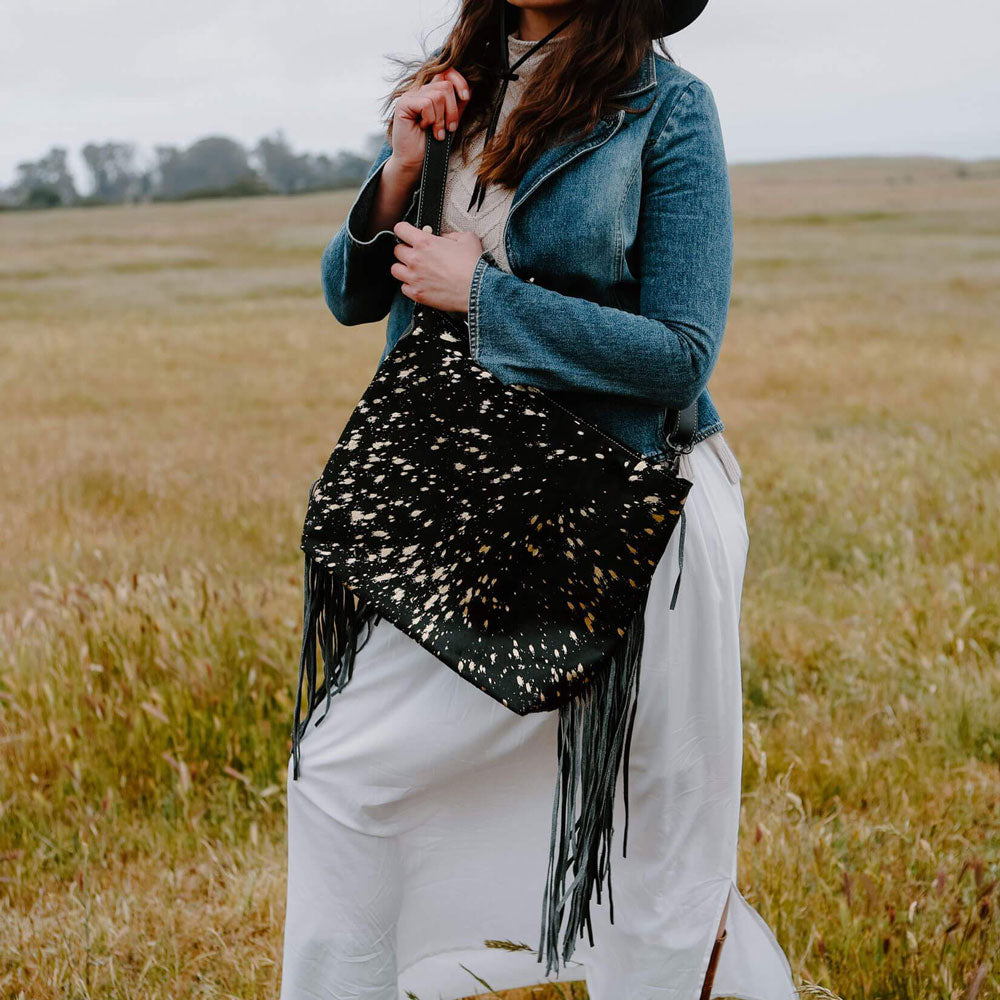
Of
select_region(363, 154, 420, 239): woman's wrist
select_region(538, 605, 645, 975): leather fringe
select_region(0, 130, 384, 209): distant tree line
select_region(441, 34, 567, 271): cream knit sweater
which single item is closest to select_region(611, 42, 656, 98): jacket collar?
select_region(441, 34, 567, 271): cream knit sweater

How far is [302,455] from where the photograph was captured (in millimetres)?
8078

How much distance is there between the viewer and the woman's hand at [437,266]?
5.59 feet

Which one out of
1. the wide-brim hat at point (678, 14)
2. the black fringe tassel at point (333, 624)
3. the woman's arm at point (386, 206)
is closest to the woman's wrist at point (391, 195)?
the woman's arm at point (386, 206)

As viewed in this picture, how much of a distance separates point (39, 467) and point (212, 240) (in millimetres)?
30621

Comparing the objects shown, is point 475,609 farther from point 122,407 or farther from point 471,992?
point 122,407

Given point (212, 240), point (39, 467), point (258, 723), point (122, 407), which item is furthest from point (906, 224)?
point (258, 723)

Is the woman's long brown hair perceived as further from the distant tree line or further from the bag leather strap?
the distant tree line

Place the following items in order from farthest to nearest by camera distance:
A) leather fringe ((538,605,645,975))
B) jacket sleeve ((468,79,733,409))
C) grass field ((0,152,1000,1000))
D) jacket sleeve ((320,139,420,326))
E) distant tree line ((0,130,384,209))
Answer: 1. distant tree line ((0,130,384,209))
2. grass field ((0,152,1000,1000))
3. jacket sleeve ((320,139,420,326))
4. leather fringe ((538,605,645,975))
5. jacket sleeve ((468,79,733,409))

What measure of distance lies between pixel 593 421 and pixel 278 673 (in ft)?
6.74

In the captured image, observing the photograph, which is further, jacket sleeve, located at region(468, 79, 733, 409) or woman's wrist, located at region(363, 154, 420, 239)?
woman's wrist, located at region(363, 154, 420, 239)

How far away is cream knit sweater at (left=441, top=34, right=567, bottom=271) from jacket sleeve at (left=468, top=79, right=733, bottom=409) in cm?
9

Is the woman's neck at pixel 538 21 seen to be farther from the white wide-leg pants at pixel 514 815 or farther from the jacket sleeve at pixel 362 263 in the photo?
the white wide-leg pants at pixel 514 815

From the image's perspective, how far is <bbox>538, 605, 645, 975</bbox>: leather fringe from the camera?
1.75 metres

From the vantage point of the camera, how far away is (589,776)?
1792mm
